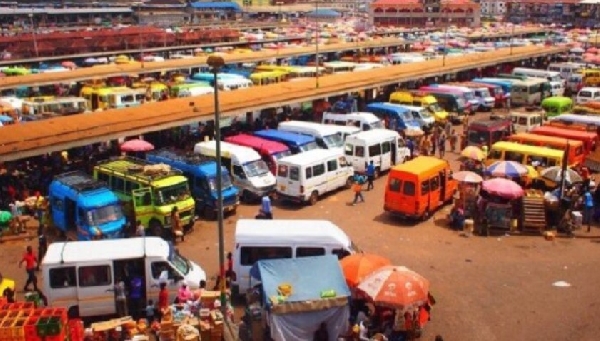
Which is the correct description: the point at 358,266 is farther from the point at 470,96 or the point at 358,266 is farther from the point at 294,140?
the point at 470,96

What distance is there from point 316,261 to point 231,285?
2.87 meters

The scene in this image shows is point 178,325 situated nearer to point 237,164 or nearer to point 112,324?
point 112,324

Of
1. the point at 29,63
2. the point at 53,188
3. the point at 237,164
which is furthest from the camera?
the point at 29,63

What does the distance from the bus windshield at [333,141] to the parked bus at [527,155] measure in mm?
5916

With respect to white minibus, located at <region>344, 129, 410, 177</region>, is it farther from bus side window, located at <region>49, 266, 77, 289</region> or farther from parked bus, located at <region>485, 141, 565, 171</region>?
bus side window, located at <region>49, 266, 77, 289</region>

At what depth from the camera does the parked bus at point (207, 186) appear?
2066 cm

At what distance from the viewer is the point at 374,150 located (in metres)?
25.2

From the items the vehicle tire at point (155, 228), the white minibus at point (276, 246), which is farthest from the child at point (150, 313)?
the vehicle tire at point (155, 228)

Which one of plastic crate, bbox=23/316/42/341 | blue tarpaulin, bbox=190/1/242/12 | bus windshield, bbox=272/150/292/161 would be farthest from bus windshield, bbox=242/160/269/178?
blue tarpaulin, bbox=190/1/242/12

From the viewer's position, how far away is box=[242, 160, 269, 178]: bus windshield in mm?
22516

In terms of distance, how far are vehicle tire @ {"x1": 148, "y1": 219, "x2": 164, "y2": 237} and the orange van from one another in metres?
7.13

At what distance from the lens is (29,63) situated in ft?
174

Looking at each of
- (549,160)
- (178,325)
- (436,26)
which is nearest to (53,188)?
(178,325)

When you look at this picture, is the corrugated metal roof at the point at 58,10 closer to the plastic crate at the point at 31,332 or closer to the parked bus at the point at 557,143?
the parked bus at the point at 557,143
